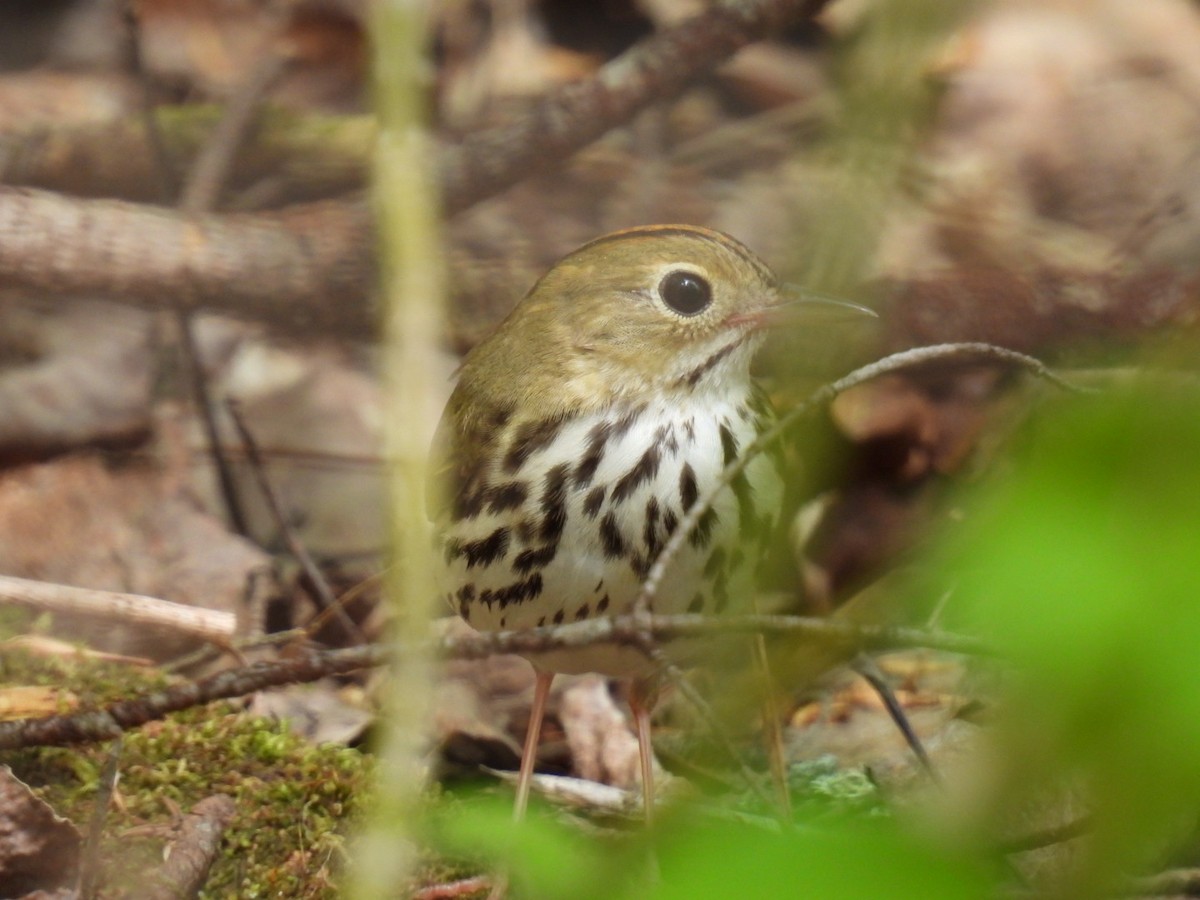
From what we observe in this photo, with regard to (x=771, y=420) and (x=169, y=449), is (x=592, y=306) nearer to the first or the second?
(x=771, y=420)

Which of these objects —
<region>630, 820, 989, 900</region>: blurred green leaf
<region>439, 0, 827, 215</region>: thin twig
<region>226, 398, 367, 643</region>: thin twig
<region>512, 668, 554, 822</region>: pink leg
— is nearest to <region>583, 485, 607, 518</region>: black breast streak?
<region>512, 668, 554, 822</region>: pink leg

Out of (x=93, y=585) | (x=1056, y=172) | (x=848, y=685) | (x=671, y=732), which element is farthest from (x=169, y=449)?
(x=1056, y=172)

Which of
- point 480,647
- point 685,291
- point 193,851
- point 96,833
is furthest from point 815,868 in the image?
point 685,291

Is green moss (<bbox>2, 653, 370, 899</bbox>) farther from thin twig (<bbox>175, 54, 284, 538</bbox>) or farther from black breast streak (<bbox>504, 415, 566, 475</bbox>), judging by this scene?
thin twig (<bbox>175, 54, 284, 538</bbox>)

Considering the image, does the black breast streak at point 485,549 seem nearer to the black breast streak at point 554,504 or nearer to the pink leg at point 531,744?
the black breast streak at point 554,504

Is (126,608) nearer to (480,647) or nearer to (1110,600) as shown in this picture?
(480,647)

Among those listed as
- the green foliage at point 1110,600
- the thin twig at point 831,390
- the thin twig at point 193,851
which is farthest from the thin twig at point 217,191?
the green foliage at point 1110,600
